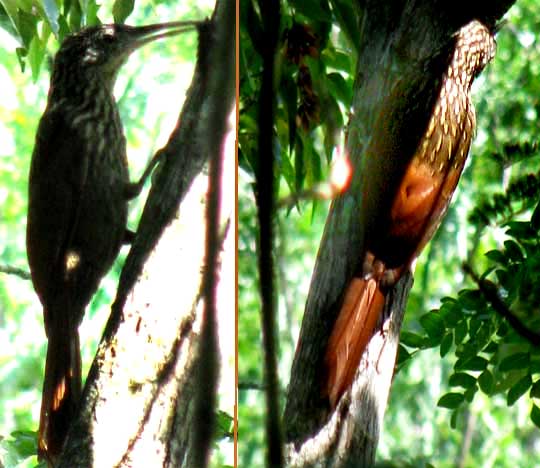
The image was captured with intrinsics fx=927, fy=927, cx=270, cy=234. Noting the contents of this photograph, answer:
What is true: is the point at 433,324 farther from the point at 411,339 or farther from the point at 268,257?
the point at 268,257

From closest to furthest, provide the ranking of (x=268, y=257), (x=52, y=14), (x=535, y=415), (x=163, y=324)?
(x=268, y=257)
(x=535, y=415)
(x=163, y=324)
(x=52, y=14)

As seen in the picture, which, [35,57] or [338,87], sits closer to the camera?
[35,57]

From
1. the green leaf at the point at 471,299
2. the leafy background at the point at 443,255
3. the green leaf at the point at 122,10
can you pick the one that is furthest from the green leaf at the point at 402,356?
the green leaf at the point at 122,10

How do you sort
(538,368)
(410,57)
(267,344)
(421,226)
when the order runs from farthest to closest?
(421,226)
(410,57)
(538,368)
(267,344)

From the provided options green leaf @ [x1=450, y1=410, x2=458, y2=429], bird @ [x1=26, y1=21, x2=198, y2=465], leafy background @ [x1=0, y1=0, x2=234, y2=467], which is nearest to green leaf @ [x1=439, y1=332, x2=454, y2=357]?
green leaf @ [x1=450, y1=410, x2=458, y2=429]

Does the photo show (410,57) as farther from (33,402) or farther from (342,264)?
(33,402)

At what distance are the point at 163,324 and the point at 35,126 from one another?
22cm

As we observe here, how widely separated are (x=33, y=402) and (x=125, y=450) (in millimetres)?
94

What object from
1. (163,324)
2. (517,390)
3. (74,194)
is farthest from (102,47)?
(517,390)

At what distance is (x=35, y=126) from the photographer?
88 centimetres

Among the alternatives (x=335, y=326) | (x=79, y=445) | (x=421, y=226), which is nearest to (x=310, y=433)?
(x=335, y=326)

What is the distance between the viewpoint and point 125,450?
833mm

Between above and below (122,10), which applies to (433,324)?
below

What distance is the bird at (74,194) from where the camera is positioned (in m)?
0.84
